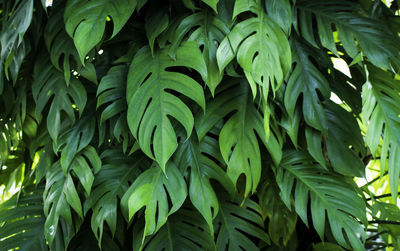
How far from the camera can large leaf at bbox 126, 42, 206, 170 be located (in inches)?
38.5

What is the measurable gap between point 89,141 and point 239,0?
1.74 feet

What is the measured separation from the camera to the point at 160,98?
→ 3.33ft

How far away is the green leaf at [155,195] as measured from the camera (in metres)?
0.96

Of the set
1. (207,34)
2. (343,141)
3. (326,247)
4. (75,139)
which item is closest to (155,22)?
(207,34)

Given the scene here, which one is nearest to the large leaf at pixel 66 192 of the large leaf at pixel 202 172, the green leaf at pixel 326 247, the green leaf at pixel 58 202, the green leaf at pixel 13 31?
the green leaf at pixel 58 202

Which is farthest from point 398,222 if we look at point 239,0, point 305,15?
point 239,0

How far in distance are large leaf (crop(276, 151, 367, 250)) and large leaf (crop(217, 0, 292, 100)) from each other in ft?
0.91

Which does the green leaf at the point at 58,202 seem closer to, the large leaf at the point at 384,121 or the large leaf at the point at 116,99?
the large leaf at the point at 116,99

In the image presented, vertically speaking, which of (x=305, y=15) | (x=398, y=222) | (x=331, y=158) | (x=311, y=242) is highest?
(x=305, y=15)

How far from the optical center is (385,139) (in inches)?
40.9

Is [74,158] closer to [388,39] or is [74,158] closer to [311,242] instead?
[311,242]

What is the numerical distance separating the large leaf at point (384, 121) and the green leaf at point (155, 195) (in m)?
0.47

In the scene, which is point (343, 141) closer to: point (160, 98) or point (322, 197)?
point (322, 197)

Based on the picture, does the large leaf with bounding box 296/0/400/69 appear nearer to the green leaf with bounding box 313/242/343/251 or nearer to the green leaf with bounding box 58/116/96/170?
the green leaf with bounding box 313/242/343/251
